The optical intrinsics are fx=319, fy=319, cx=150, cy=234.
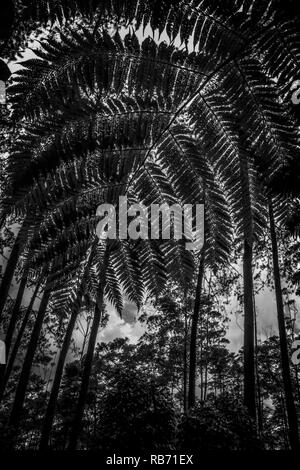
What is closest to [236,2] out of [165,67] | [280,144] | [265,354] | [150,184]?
[165,67]

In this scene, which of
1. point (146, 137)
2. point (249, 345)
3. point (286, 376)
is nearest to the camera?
point (146, 137)

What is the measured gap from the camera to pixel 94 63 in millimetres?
991

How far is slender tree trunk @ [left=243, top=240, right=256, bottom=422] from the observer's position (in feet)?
30.6

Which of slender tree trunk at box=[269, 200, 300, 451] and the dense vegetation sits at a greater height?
slender tree trunk at box=[269, 200, 300, 451]

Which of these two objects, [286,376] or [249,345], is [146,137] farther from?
[286,376]

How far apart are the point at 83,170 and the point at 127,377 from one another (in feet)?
32.8

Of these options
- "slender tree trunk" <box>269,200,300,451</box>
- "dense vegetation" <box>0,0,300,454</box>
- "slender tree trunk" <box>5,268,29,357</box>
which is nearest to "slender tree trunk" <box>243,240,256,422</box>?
"slender tree trunk" <box>269,200,300,451</box>

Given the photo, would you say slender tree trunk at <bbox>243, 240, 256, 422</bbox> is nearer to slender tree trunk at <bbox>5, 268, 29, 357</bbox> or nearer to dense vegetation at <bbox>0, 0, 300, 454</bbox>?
dense vegetation at <bbox>0, 0, 300, 454</bbox>

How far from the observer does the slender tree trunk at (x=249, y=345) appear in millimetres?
9320

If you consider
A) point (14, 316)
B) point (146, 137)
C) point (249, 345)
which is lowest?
point (146, 137)

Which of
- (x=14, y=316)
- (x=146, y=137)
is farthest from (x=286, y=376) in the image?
(x=146, y=137)

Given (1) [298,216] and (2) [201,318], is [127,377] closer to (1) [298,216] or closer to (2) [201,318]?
(1) [298,216]

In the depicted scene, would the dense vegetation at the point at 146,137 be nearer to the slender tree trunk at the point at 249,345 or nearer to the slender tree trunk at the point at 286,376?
the slender tree trunk at the point at 249,345

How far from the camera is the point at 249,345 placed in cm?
986
